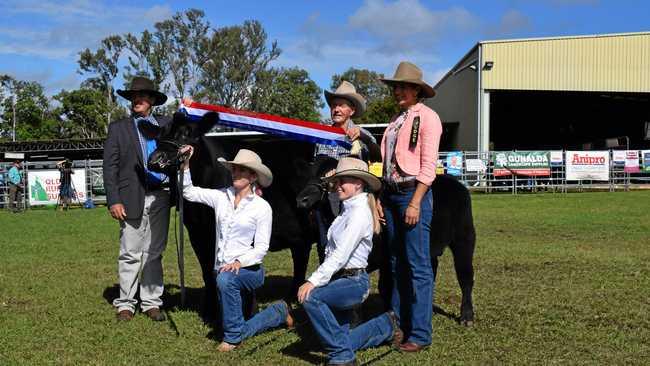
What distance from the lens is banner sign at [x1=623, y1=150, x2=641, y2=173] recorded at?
2509 cm

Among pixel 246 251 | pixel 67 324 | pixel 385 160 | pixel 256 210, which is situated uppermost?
pixel 385 160

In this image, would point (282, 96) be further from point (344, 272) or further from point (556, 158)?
point (344, 272)

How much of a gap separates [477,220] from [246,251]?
34.1 feet

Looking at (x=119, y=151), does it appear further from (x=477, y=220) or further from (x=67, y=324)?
(x=477, y=220)

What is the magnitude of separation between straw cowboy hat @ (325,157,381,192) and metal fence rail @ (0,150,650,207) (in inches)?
800

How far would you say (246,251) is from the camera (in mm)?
4844

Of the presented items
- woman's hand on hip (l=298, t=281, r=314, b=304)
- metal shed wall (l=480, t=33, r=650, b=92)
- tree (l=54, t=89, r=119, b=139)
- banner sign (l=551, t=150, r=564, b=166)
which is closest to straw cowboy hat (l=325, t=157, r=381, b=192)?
woman's hand on hip (l=298, t=281, r=314, b=304)

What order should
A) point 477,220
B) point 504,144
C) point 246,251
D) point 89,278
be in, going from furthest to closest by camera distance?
point 504,144, point 477,220, point 89,278, point 246,251

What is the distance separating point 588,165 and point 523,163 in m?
2.56

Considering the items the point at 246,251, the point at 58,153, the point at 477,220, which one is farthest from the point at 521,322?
the point at 58,153

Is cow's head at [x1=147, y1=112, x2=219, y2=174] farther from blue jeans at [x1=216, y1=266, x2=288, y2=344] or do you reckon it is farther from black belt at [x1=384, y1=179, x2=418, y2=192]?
black belt at [x1=384, y1=179, x2=418, y2=192]

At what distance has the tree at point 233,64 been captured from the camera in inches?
2111

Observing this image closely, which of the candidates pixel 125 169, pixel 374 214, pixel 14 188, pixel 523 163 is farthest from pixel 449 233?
pixel 523 163

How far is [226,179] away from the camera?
563cm
